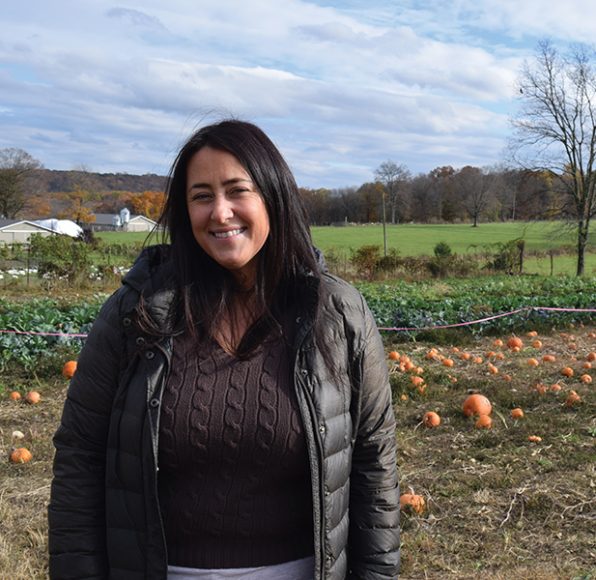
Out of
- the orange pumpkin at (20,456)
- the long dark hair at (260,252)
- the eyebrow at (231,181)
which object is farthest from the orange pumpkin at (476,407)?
the eyebrow at (231,181)

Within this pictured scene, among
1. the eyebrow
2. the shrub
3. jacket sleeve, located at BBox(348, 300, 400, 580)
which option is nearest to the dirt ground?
jacket sleeve, located at BBox(348, 300, 400, 580)

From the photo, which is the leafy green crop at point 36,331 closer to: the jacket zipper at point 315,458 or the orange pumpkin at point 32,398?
the orange pumpkin at point 32,398

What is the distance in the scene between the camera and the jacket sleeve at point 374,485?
6.35 ft

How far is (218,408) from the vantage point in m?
1.73

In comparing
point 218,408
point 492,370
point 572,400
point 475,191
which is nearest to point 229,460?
point 218,408

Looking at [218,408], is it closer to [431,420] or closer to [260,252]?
[260,252]

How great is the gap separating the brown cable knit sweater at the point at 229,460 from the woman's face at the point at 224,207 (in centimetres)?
28

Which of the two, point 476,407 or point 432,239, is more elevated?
point 432,239

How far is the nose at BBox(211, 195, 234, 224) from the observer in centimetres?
177

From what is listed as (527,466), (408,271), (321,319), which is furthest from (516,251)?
(321,319)

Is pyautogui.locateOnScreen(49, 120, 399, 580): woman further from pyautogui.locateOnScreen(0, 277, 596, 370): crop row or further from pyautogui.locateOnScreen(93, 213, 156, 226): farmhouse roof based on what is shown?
pyautogui.locateOnScreen(93, 213, 156, 226): farmhouse roof

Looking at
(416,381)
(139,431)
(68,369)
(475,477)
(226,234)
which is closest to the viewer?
(139,431)

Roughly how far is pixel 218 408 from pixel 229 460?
0.14m

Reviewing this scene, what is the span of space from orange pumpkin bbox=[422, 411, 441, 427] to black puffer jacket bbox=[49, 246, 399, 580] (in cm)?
395
